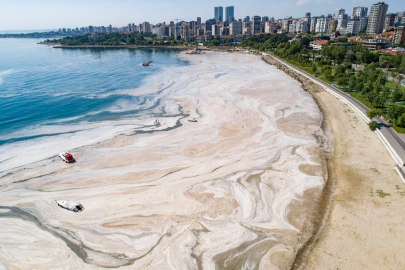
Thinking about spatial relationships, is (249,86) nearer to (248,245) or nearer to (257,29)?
(248,245)

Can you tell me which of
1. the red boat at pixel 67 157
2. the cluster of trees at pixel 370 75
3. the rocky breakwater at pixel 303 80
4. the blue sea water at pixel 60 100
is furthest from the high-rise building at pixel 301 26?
the red boat at pixel 67 157

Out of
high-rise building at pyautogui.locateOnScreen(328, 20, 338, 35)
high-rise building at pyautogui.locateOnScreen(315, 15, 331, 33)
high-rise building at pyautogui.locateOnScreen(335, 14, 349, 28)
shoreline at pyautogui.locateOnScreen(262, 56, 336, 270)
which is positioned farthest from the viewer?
high-rise building at pyautogui.locateOnScreen(315, 15, 331, 33)

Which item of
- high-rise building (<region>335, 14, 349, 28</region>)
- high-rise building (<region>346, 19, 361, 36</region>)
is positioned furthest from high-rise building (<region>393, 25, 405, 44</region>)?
high-rise building (<region>335, 14, 349, 28</region>)

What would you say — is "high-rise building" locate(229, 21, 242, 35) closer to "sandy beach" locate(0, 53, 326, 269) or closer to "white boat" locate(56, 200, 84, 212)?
"sandy beach" locate(0, 53, 326, 269)

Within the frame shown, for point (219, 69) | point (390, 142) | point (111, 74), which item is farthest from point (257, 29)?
point (390, 142)

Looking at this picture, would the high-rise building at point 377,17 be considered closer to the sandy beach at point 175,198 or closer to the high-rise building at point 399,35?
the high-rise building at point 399,35

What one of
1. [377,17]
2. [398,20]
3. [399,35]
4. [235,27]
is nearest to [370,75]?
[399,35]

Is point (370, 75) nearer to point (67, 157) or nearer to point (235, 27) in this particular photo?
point (67, 157)
